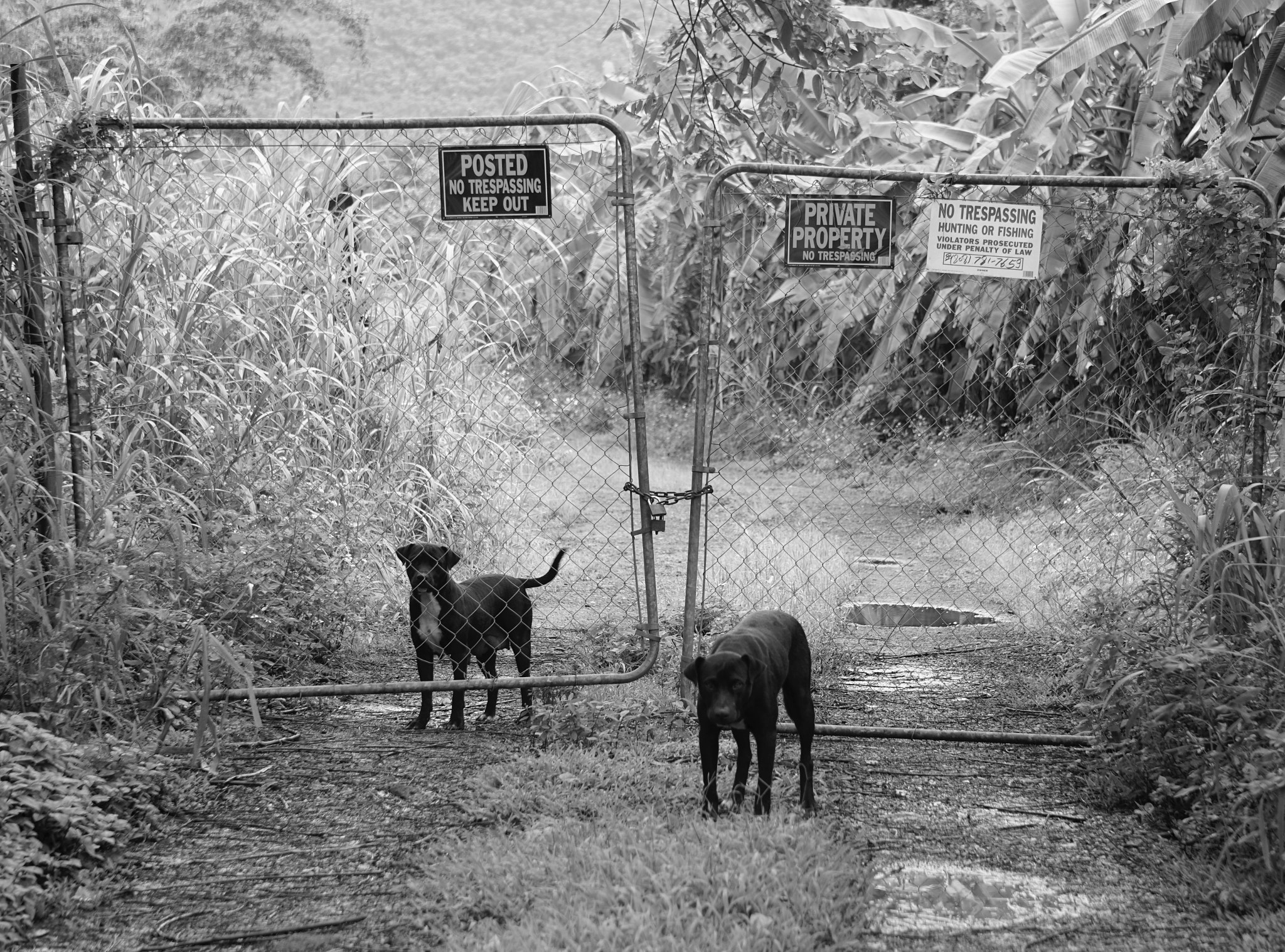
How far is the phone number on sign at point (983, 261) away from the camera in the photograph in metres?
4.82

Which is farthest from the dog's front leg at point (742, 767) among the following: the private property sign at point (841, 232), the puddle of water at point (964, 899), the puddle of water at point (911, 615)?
the puddle of water at point (911, 615)

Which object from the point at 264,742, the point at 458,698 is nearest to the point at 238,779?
the point at 264,742

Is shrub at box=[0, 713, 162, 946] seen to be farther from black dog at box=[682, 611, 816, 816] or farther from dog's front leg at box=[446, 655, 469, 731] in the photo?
black dog at box=[682, 611, 816, 816]

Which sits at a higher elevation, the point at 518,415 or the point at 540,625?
the point at 518,415

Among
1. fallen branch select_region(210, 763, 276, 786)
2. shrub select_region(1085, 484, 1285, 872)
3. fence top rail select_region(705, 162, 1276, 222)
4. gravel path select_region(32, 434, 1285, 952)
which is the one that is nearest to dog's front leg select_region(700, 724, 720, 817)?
gravel path select_region(32, 434, 1285, 952)

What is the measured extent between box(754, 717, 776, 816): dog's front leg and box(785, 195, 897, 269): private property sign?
1.98 metres

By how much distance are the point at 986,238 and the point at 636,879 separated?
300 cm

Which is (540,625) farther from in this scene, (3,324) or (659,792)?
(3,324)

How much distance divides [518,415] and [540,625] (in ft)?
8.31

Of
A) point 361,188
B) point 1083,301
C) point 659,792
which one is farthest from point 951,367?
point 659,792

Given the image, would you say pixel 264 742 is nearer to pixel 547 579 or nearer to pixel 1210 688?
pixel 547 579

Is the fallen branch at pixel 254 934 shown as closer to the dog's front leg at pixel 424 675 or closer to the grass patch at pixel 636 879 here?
the grass patch at pixel 636 879

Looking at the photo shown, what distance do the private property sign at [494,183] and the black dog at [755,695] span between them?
1935 mm

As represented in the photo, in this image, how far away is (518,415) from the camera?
9.23 meters
